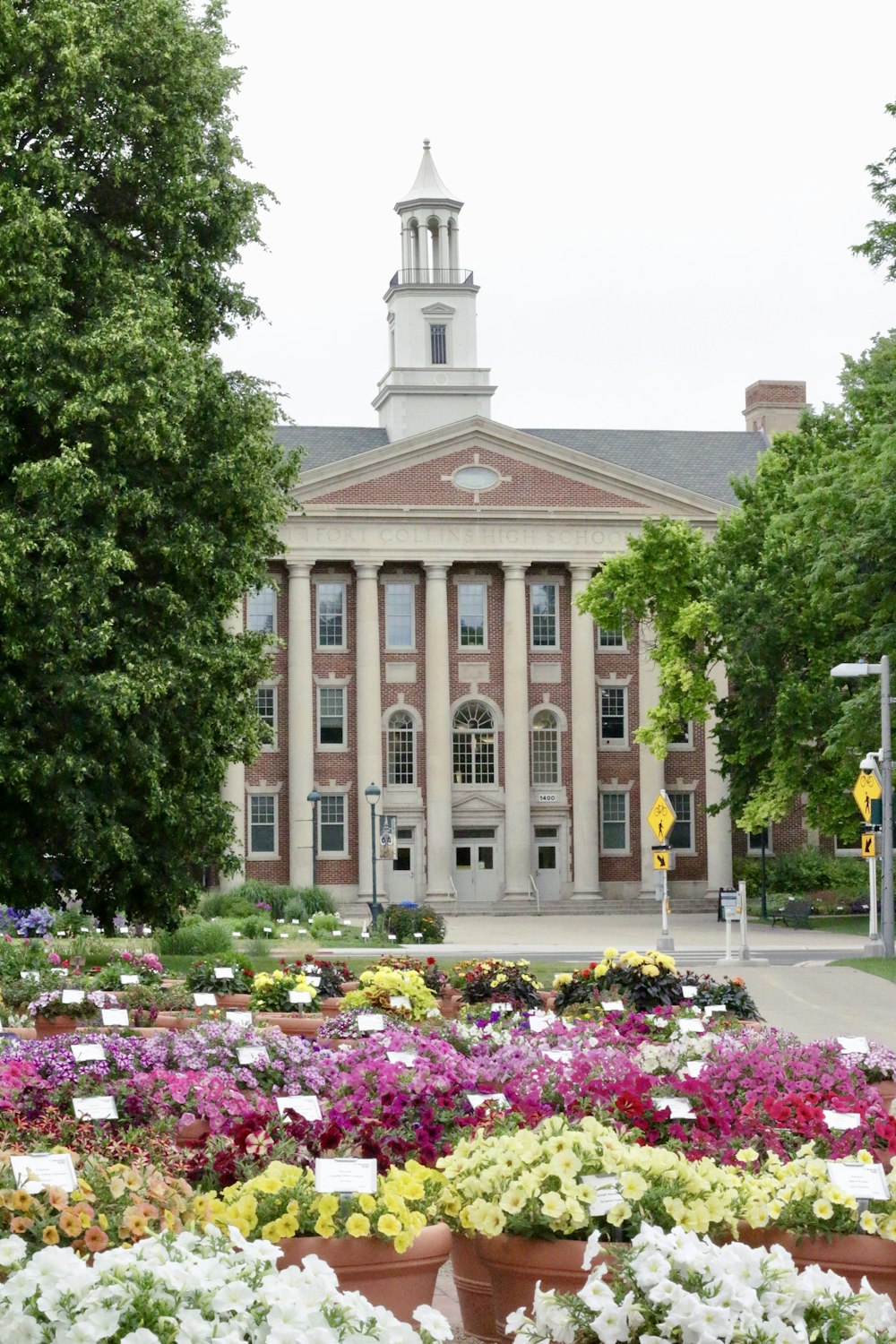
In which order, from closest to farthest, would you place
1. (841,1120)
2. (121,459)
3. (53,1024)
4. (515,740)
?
(841,1120) < (53,1024) < (121,459) < (515,740)

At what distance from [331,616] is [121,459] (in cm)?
3634

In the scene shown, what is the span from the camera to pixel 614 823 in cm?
6062

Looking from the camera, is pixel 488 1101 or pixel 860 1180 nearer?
pixel 860 1180

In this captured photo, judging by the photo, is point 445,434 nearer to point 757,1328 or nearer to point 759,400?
point 759,400

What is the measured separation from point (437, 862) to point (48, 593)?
3751 centimetres

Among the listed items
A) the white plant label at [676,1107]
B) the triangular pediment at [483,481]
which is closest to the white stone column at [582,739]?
the triangular pediment at [483,481]

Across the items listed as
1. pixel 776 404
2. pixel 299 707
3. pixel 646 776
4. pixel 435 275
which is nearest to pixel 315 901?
pixel 299 707

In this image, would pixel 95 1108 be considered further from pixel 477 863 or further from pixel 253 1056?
pixel 477 863

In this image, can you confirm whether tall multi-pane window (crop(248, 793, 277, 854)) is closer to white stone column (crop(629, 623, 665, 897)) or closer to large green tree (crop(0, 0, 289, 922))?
white stone column (crop(629, 623, 665, 897))

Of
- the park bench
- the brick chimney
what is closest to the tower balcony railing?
the brick chimney

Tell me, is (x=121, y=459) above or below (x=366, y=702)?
above

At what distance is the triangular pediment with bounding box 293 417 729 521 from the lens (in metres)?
58.9

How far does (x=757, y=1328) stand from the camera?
5.01 metres

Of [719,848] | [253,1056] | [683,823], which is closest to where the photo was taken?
[253,1056]
